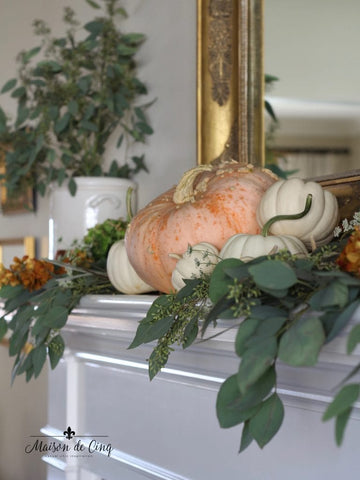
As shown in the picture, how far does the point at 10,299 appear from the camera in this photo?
1400 mm

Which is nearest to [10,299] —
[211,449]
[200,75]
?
[211,449]

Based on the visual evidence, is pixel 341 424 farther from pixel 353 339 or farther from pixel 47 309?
pixel 47 309

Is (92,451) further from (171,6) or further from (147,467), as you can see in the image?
(171,6)

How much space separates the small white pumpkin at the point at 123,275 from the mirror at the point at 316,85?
379 mm

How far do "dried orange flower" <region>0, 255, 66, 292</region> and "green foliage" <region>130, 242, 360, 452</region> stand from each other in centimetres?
73

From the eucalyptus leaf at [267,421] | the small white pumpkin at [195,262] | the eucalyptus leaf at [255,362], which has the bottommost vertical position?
the eucalyptus leaf at [267,421]

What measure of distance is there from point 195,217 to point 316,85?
0.46 m

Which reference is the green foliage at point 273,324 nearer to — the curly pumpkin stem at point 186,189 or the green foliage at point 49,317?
the curly pumpkin stem at point 186,189

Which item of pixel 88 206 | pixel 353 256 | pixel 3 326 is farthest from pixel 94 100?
pixel 353 256

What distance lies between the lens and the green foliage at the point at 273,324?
61cm

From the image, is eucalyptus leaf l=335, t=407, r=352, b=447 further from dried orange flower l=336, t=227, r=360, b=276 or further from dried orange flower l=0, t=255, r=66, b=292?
dried orange flower l=0, t=255, r=66, b=292

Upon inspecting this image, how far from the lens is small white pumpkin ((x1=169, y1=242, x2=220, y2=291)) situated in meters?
0.90

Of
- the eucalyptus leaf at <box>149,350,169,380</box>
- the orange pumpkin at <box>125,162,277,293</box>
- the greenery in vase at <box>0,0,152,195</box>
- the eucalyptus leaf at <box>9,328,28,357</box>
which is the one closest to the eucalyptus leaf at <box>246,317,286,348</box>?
the eucalyptus leaf at <box>149,350,169,380</box>

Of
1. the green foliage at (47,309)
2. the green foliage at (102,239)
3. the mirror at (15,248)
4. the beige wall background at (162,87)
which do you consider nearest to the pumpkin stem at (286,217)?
the green foliage at (47,309)
